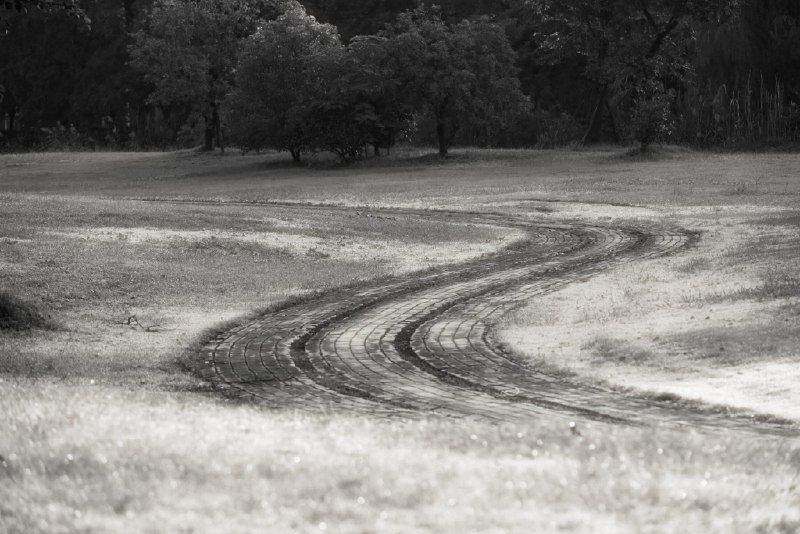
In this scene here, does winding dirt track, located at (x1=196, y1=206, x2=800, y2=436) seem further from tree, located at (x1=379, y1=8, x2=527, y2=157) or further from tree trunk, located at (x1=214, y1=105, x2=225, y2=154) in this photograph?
tree trunk, located at (x1=214, y1=105, x2=225, y2=154)

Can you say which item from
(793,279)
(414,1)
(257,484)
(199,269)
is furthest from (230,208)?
(414,1)

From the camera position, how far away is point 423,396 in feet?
26.2

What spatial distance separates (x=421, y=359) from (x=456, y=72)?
3061 centimetres

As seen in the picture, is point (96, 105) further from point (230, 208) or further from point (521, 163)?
point (230, 208)

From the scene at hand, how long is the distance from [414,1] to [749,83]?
61.2 feet

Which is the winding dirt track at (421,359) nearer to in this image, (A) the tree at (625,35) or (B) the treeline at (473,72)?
(B) the treeline at (473,72)

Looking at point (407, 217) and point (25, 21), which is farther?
point (25, 21)

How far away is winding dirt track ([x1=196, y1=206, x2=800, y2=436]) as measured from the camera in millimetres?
7539

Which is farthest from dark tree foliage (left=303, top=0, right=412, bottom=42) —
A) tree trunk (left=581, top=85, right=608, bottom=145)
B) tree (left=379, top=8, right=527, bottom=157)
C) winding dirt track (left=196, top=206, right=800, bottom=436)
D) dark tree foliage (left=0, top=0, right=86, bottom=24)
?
dark tree foliage (left=0, top=0, right=86, bottom=24)

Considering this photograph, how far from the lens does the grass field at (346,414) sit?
4418mm

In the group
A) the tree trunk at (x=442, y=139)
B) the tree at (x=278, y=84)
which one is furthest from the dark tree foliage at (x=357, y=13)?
the tree trunk at (x=442, y=139)

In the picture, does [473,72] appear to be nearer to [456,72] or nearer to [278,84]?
[456,72]

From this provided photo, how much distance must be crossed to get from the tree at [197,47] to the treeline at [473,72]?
7 centimetres

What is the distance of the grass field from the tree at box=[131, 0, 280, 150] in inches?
895
